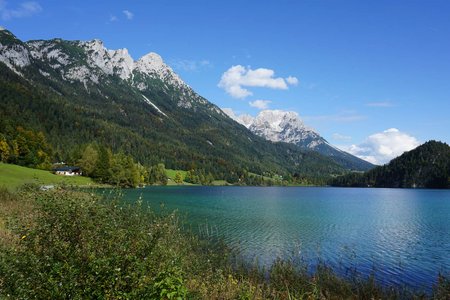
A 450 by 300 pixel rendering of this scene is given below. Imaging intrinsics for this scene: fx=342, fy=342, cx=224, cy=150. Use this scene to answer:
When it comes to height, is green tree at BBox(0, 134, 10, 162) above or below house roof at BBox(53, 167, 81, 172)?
above

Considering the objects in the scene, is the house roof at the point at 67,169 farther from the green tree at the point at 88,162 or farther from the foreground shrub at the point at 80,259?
the foreground shrub at the point at 80,259

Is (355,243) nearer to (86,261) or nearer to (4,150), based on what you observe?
(86,261)

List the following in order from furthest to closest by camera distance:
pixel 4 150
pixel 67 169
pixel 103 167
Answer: pixel 67 169
pixel 103 167
pixel 4 150

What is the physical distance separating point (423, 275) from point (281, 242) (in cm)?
1633

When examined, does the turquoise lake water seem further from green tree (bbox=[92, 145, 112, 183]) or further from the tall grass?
green tree (bbox=[92, 145, 112, 183])

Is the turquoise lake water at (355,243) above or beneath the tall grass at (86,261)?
beneath

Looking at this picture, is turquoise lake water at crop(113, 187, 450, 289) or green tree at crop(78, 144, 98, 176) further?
green tree at crop(78, 144, 98, 176)

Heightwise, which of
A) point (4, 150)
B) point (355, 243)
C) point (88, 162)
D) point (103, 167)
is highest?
point (4, 150)

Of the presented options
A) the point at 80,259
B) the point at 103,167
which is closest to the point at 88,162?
the point at 103,167

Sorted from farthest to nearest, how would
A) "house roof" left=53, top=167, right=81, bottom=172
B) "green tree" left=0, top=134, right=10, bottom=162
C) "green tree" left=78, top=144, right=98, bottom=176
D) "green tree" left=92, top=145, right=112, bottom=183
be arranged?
"house roof" left=53, top=167, right=81, bottom=172
"green tree" left=78, top=144, right=98, bottom=176
"green tree" left=92, top=145, right=112, bottom=183
"green tree" left=0, top=134, right=10, bottom=162

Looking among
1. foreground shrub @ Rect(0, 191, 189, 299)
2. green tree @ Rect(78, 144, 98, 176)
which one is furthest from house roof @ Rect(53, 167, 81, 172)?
foreground shrub @ Rect(0, 191, 189, 299)

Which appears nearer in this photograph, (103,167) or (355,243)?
(355,243)

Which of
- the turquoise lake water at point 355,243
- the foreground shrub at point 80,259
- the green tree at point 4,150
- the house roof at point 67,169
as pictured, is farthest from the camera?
the house roof at point 67,169

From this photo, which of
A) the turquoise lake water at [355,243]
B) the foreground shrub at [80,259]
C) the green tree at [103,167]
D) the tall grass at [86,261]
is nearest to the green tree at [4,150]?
the green tree at [103,167]
